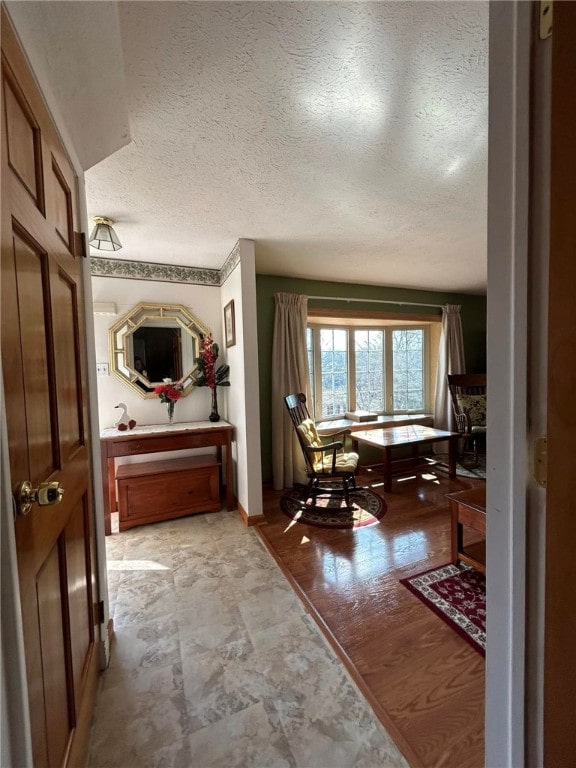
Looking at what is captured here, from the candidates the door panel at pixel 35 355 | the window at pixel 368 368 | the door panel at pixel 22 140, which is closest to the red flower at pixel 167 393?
the window at pixel 368 368

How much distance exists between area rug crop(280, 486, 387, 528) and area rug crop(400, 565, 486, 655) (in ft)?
2.37

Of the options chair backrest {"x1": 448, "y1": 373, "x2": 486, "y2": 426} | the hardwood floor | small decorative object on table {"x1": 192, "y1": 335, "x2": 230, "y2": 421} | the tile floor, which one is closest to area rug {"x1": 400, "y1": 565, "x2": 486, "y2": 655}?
the hardwood floor

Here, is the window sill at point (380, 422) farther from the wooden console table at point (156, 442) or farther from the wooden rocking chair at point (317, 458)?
the wooden console table at point (156, 442)

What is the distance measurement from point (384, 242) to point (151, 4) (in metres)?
2.20

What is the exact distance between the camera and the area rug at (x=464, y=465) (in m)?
3.76

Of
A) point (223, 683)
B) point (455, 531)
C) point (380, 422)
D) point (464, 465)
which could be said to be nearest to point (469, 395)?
point (464, 465)

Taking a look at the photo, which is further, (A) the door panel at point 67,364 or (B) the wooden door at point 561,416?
(A) the door panel at point 67,364

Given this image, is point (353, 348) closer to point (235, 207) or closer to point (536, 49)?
point (235, 207)

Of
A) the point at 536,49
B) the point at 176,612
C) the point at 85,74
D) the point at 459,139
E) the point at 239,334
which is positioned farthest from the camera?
the point at 239,334

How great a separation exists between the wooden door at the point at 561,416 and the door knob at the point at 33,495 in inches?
39.3

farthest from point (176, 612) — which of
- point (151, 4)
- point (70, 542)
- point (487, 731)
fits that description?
point (151, 4)

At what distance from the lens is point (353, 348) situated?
14.4ft

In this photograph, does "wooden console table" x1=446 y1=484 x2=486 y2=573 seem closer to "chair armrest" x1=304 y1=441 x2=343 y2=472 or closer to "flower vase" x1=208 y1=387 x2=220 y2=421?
"chair armrest" x1=304 y1=441 x2=343 y2=472

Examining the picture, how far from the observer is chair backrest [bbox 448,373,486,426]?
4203 mm
